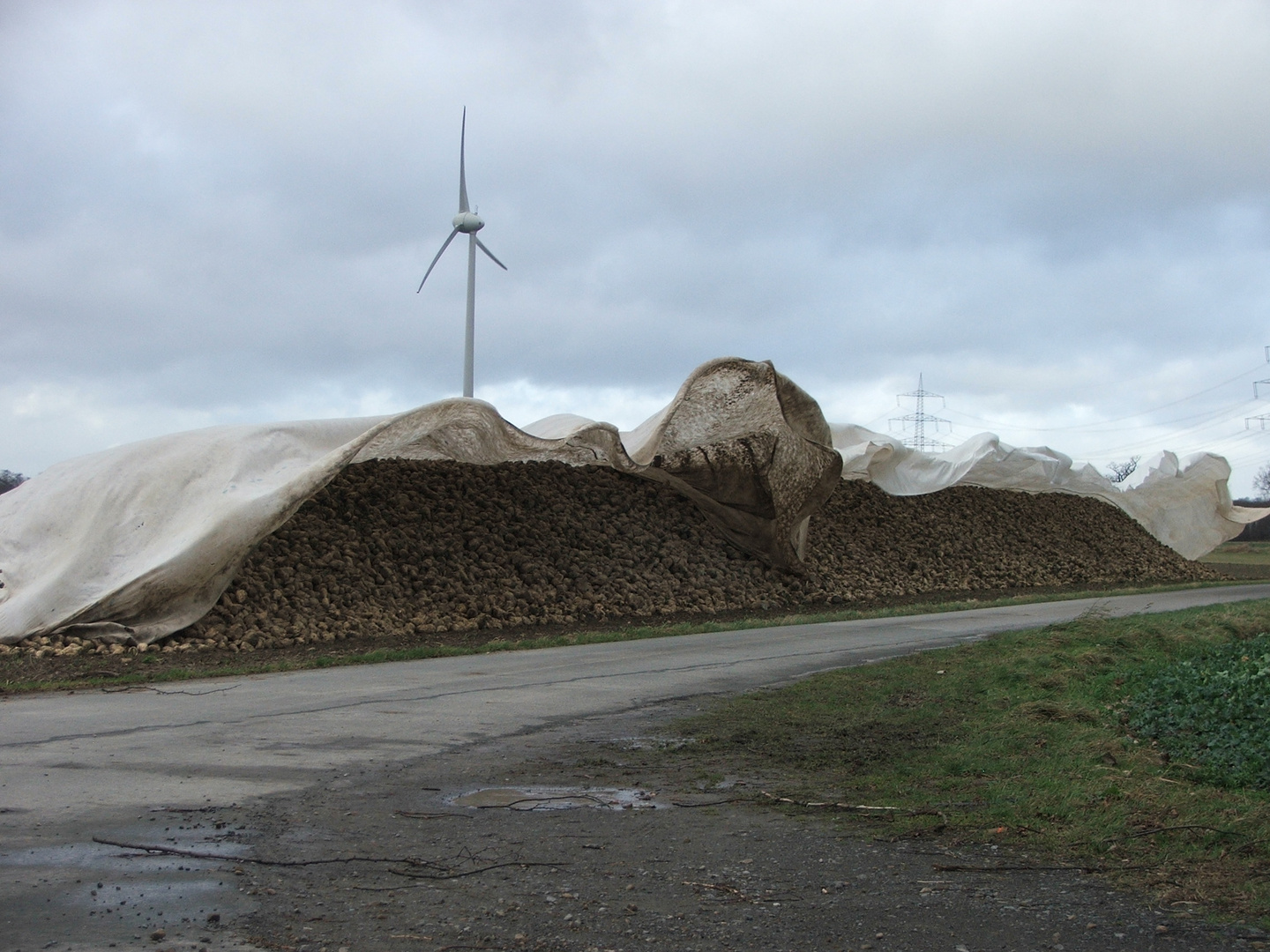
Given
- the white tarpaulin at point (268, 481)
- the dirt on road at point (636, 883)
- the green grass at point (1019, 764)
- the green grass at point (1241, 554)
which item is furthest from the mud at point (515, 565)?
the green grass at point (1241, 554)

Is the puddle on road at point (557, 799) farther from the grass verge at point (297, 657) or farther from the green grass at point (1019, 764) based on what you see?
the grass verge at point (297, 657)

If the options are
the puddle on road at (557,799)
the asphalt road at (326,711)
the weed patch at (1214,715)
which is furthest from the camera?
the asphalt road at (326,711)

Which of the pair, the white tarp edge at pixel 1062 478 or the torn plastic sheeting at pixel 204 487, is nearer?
the torn plastic sheeting at pixel 204 487

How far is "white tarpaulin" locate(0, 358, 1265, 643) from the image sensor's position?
34.9ft

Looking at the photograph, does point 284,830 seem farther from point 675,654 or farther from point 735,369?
point 735,369

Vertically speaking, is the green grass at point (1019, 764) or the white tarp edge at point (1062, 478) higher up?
the white tarp edge at point (1062, 478)

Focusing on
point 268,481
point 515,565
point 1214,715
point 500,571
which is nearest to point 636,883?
point 1214,715

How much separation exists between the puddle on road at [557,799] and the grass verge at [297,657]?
16.6ft

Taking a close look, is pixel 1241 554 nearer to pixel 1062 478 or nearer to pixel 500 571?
pixel 1062 478

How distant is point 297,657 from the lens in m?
10.2

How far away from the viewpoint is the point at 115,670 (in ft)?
30.2

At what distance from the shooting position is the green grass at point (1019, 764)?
12.2ft

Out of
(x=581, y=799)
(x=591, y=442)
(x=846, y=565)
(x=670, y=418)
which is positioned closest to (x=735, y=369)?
(x=670, y=418)

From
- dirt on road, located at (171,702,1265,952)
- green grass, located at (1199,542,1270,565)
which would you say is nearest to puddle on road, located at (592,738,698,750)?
dirt on road, located at (171,702,1265,952)
